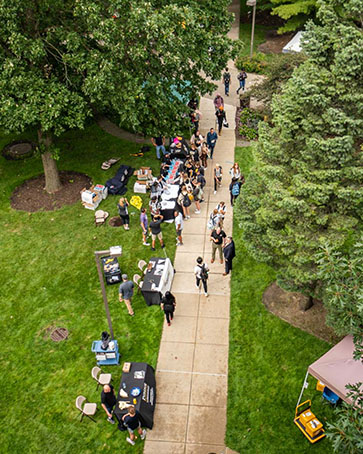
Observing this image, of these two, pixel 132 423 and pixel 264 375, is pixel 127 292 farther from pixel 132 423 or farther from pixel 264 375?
pixel 264 375

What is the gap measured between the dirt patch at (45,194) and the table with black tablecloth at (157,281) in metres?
6.53

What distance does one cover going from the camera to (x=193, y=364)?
536 inches

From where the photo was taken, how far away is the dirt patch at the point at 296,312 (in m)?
14.2

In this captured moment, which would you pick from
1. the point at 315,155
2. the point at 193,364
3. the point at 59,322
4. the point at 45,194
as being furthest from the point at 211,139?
the point at 193,364

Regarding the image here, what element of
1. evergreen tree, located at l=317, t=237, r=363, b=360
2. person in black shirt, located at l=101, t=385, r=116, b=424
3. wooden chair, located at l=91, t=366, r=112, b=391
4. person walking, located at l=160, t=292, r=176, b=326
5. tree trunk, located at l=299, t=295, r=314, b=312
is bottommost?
wooden chair, located at l=91, t=366, r=112, b=391

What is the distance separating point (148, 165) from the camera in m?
22.4

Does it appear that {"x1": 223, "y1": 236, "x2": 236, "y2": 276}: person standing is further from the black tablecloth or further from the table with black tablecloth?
the black tablecloth

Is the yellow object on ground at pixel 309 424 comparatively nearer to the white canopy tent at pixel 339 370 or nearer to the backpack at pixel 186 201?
the white canopy tent at pixel 339 370

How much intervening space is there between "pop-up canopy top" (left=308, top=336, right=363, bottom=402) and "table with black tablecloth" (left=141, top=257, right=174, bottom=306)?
553 centimetres

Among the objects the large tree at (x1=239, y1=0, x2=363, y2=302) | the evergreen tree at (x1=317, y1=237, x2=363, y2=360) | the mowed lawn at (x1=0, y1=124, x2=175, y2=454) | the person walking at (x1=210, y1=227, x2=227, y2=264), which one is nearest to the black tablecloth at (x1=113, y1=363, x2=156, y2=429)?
the mowed lawn at (x1=0, y1=124, x2=175, y2=454)

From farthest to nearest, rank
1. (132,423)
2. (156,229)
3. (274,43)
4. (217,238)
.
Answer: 1. (274,43)
2. (156,229)
3. (217,238)
4. (132,423)

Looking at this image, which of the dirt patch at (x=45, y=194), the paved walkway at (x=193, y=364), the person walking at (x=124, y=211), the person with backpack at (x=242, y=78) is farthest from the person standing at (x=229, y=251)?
the person with backpack at (x=242, y=78)

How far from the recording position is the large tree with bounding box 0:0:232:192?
50.6 ft

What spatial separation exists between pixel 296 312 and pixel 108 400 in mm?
6557
